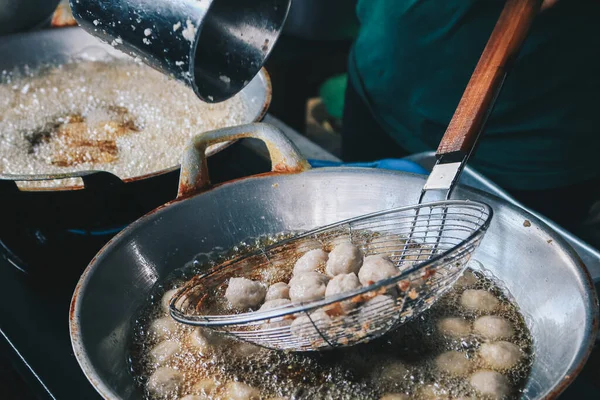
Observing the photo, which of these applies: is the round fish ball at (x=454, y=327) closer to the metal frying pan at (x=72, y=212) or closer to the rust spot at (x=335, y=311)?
the rust spot at (x=335, y=311)

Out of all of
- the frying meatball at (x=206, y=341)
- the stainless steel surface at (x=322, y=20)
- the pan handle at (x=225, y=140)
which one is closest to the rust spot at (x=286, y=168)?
the pan handle at (x=225, y=140)

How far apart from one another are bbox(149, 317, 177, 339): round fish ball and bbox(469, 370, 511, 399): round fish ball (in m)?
0.56

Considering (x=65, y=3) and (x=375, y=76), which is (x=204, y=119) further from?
(x=65, y=3)

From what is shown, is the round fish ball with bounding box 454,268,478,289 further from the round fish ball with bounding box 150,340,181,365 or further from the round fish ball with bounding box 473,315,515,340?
the round fish ball with bounding box 150,340,181,365

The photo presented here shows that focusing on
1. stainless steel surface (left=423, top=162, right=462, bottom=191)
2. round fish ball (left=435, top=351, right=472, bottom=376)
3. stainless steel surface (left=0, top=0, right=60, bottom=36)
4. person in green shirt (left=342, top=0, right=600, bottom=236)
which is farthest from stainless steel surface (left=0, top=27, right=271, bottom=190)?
round fish ball (left=435, top=351, right=472, bottom=376)

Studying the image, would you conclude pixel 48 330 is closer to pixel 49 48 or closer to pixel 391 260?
pixel 391 260

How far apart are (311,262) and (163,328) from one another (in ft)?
1.03

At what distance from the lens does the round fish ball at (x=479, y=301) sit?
1.06 meters

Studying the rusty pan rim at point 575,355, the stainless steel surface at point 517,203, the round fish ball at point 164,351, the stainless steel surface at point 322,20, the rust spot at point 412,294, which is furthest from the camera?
the stainless steel surface at point 322,20

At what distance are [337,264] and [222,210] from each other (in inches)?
12.8

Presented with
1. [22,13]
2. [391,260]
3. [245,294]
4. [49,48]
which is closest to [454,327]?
[391,260]

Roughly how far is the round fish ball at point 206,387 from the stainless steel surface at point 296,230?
11cm

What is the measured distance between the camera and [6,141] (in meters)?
1.67

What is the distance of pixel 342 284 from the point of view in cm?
93
